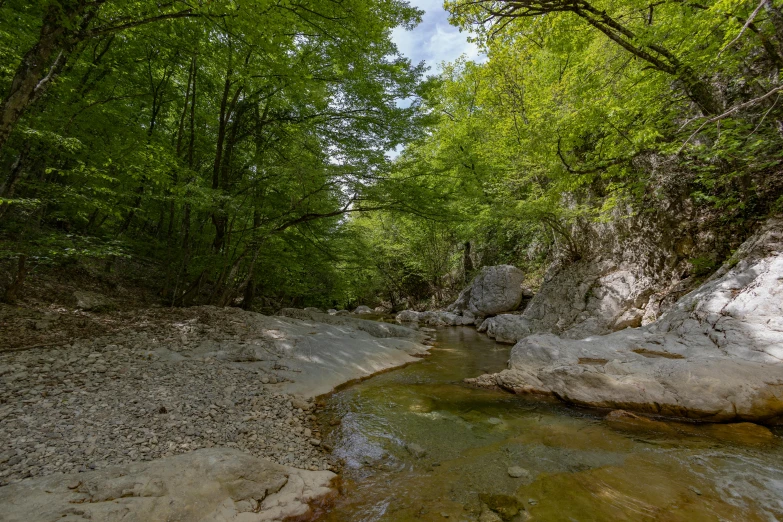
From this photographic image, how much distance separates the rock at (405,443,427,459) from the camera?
13.0 feet

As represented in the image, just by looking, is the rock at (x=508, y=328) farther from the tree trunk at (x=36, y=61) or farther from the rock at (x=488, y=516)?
the tree trunk at (x=36, y=61)

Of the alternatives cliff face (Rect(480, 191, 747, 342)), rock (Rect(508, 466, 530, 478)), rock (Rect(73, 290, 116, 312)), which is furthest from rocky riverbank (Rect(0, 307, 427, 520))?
cliff face (Rect(480, 191, 747, 342))

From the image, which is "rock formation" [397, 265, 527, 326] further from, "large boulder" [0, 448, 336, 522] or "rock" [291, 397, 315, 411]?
"large boulder" [0, 448, 336, 522]

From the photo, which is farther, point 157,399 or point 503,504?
point 157,399

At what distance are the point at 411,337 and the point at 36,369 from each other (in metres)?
9.50

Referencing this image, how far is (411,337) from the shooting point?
11.9 meters

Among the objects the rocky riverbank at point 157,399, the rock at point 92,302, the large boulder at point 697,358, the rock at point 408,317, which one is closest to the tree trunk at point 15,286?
the rock at point 92,302

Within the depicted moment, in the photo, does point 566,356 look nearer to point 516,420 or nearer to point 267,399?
point 516,420

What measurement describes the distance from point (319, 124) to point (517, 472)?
29.6ft

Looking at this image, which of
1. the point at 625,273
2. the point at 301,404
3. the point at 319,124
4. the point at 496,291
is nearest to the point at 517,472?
the point at 301,404

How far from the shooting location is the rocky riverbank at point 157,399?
2871 millimetres

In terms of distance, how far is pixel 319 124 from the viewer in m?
9.08

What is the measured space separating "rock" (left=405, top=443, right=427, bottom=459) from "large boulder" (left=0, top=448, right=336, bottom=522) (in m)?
1.18

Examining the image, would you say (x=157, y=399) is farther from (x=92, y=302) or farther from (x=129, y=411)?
(x=92, y=302)
